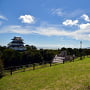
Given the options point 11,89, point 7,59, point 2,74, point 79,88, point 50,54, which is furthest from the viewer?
point 50,54

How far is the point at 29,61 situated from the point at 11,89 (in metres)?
30.2

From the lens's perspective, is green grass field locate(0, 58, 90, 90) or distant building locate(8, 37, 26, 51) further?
distant building locate(8, 37, 26, 51)

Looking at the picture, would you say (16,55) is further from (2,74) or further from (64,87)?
(64,87)

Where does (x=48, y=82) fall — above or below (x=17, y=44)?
below

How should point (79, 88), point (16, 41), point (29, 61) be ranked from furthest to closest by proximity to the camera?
1. point (16, 41)
2. point (29, 61)
3. point (79, 88)

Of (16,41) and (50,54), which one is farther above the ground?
(16,41)

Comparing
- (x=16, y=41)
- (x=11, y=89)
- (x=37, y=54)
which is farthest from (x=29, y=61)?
(x=11, y=89)

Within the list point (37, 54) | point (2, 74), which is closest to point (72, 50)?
point (37, 54)

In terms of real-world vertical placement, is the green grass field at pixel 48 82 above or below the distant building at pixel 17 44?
below

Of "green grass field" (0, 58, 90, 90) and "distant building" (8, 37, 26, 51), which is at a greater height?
"distant building" (8, 37, 26, 51)

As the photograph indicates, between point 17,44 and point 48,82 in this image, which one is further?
point 17,44

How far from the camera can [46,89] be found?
23.1 feet

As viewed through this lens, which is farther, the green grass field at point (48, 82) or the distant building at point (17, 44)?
the distant building at point (17, 44)

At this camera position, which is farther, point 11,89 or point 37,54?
point 37,54
